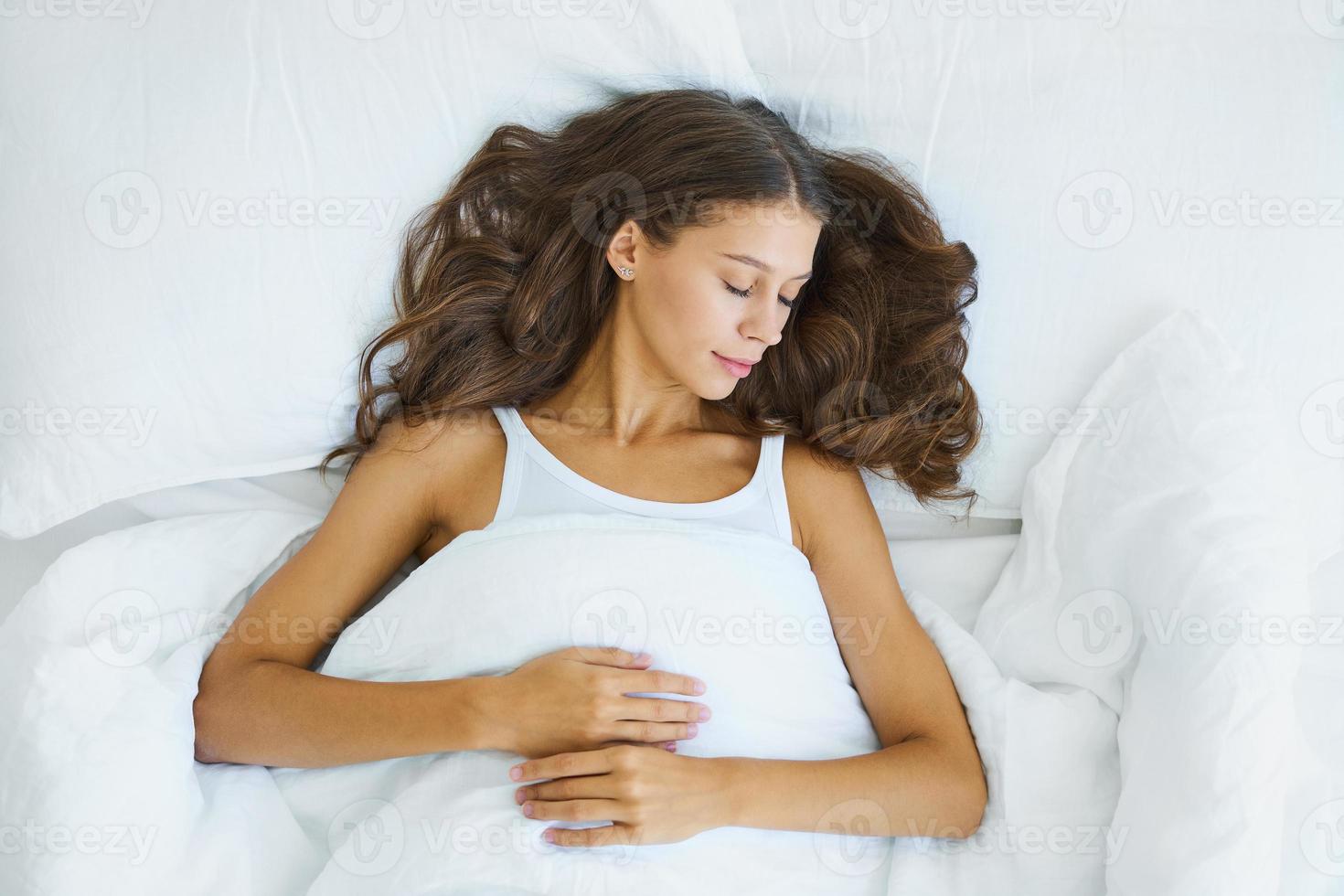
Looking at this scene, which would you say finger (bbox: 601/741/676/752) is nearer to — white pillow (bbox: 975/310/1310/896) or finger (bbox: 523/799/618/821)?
finger (bbox: 523/799/618/821)

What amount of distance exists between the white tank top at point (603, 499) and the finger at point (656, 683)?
0.89ft

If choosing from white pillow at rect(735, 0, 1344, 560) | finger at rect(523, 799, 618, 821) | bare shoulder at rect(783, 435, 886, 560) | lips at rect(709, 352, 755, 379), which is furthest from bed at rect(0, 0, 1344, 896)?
lips at rect(709, 352, 755, 379)

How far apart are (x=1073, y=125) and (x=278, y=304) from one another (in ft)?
4.13

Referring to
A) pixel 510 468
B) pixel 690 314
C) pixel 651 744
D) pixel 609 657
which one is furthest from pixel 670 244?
pixel 651 744

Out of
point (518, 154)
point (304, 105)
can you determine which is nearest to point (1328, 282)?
point (518, 154)

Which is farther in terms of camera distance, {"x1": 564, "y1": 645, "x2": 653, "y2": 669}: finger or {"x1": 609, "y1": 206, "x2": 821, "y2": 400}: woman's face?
{"x1": 609, "y1": 206, "x2": 821, "y2": 400}: woman's face

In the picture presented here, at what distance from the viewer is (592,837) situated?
1329 mm

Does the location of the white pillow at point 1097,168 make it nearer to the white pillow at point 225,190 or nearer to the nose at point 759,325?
the white pillow at point 225,190

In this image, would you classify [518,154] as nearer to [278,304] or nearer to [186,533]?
[278,304]

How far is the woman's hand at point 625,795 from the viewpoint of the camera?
1327 mm

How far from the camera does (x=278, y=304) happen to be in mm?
1655

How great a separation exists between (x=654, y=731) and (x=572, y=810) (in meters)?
0.15

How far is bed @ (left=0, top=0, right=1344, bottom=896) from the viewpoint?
4.79 ft

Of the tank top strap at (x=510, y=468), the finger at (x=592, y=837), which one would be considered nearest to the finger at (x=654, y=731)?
the finger at (x=592, y=837)
